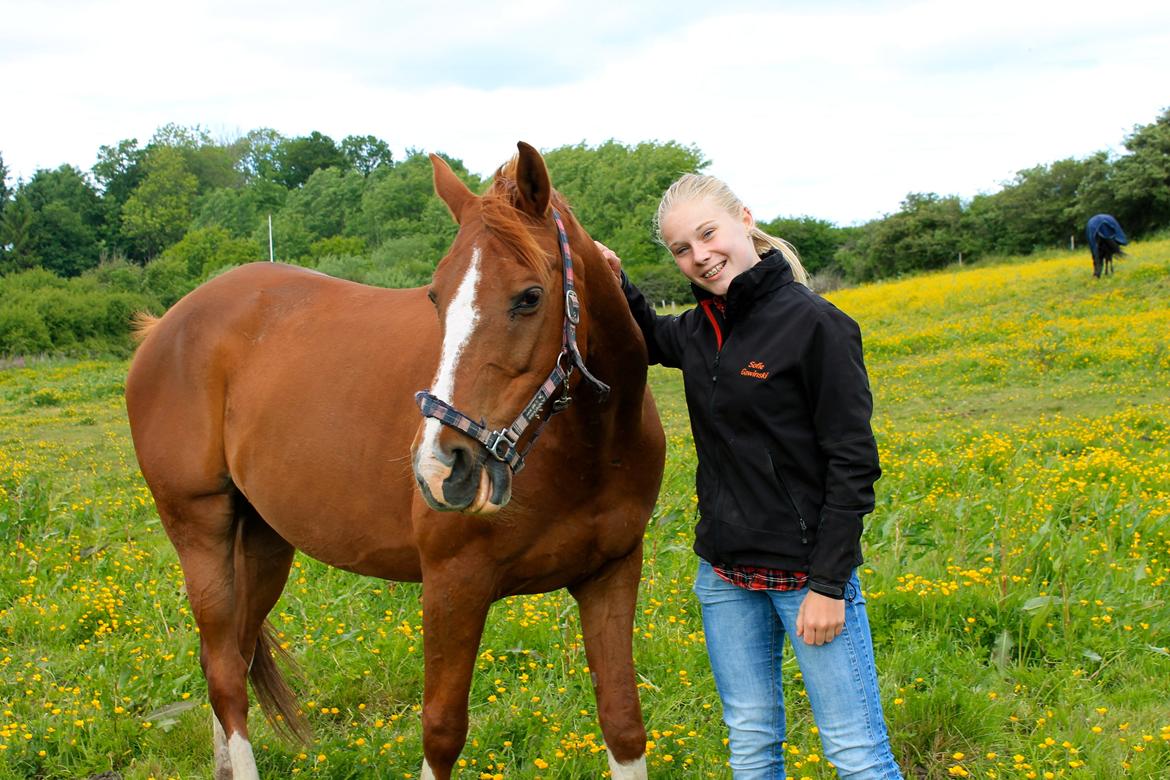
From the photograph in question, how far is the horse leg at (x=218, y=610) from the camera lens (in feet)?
11.4

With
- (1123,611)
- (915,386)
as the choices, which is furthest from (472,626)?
(915,386)

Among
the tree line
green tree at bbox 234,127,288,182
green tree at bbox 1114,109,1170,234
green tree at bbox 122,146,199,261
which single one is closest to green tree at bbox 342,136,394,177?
the tree line

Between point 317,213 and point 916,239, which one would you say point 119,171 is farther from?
point 916,239

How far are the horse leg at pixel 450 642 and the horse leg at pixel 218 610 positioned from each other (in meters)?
1.14

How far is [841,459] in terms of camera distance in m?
2.14

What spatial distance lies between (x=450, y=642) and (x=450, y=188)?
1.36m

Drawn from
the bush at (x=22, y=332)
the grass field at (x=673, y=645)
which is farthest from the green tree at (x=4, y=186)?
the grass field at (x=673, y=645)

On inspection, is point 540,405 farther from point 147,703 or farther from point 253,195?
point 253,195

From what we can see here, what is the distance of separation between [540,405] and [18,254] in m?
65.9

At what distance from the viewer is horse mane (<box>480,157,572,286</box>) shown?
2.12 m

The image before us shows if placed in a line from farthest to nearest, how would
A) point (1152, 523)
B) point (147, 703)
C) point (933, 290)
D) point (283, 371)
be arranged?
point (933, 290), point (1152, 523), point (147, 703), point (283, 371)

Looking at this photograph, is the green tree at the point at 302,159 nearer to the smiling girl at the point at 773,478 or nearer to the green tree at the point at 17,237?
the green tree at the point at 17,237

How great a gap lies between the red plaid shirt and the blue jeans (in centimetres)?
3

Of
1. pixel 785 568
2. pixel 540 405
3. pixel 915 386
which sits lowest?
pixel 915 386
